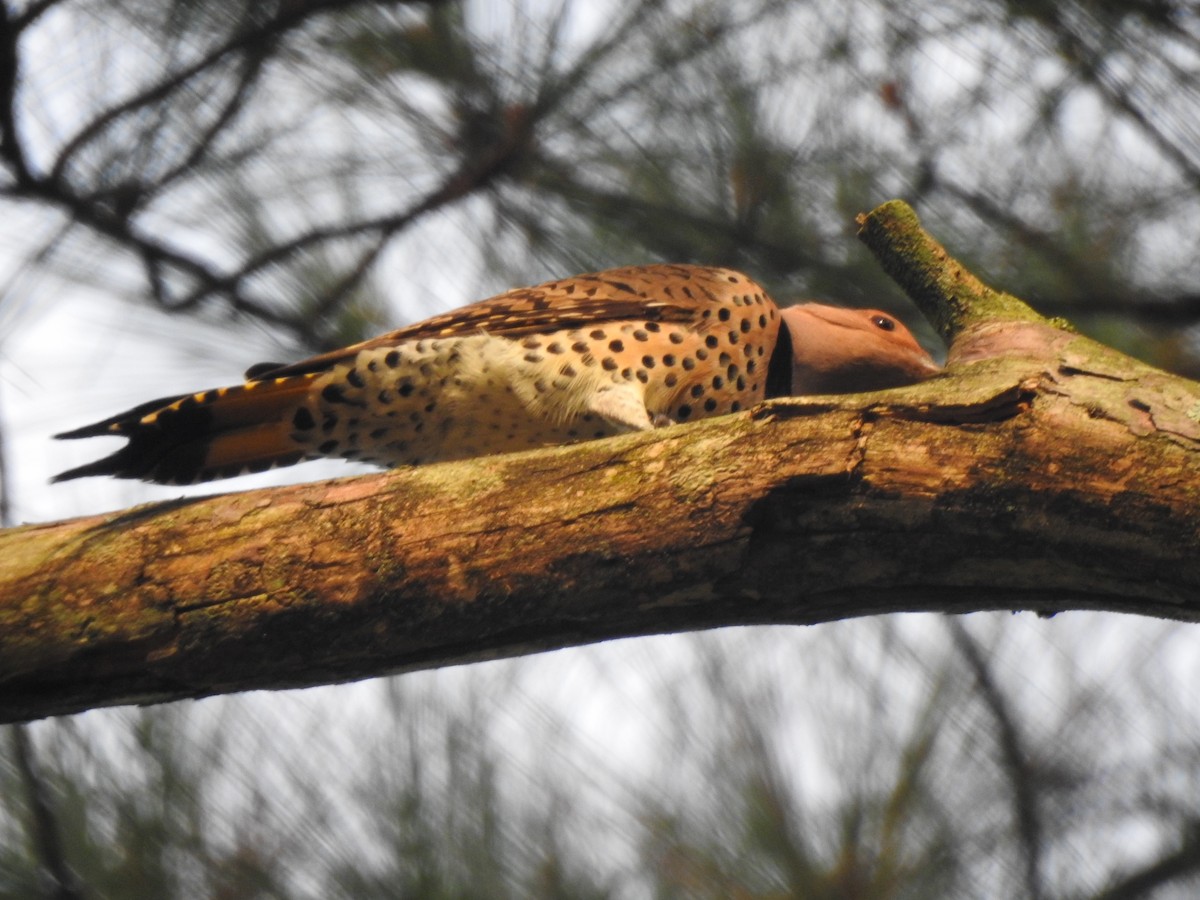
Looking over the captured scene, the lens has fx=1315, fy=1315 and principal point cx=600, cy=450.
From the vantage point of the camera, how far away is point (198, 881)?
165 inches

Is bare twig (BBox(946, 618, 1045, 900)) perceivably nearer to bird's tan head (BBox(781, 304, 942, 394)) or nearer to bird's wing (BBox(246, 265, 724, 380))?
bird's tan head (BBox(781, 304, 942, 394))

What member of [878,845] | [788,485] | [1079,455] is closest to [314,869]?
[878,845]

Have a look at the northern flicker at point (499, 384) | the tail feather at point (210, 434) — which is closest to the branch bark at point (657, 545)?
the tail feather at point (210, 434)

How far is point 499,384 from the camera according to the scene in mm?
3670

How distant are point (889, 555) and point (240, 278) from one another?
307cm

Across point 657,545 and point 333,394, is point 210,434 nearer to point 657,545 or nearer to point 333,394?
point 333,394

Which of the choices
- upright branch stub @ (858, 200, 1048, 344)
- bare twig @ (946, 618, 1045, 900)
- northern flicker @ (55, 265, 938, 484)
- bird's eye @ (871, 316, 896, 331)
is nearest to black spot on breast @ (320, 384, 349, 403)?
northern flicker @ (55, 265, 938, 484)

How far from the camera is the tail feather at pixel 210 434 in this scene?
3305 mm

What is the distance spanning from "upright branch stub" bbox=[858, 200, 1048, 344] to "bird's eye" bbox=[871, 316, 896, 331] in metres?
0.71

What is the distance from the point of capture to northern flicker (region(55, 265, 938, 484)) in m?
3.45

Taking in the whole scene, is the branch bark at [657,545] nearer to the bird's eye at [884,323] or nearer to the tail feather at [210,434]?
the tail feather at [210,434]

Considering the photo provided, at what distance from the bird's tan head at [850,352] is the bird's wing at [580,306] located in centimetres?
44

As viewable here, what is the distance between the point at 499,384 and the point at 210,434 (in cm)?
79

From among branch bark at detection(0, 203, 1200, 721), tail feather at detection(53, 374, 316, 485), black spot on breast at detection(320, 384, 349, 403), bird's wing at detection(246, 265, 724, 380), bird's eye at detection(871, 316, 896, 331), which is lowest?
branch bark at detection(0, 203, 1200, 721)
